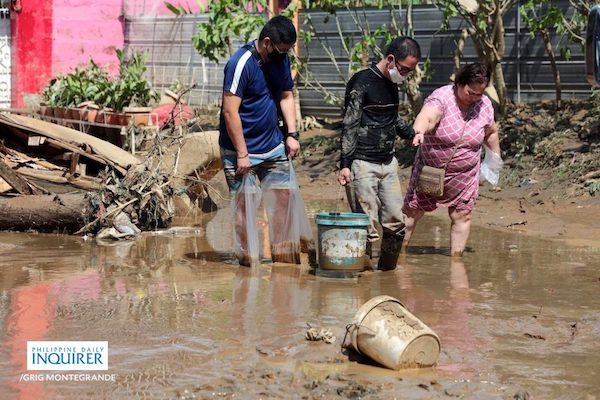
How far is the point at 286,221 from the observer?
811 centimetres

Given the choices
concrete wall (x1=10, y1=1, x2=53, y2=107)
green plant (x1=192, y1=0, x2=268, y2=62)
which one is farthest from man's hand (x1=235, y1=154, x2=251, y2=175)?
concrete wall (x1=10, y1=1, x2=53, y2=107)

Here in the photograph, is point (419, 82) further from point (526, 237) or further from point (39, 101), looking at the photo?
point (39, 101)

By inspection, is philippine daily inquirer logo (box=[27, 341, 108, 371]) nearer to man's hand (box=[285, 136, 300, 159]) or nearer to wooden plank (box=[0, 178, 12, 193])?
man's hand (box=[285, 136, 300, 159])

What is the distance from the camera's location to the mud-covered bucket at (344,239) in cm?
761

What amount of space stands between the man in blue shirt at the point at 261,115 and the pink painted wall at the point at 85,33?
512 inches

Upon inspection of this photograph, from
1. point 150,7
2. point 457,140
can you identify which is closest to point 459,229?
point 457,140

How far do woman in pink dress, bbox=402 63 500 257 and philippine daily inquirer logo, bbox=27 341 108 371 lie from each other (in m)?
3.38

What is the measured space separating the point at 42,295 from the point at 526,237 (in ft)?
16.2

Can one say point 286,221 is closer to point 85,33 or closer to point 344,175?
point 344,175

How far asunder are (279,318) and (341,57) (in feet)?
33.8

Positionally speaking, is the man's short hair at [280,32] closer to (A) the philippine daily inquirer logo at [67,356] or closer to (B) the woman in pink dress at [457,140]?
(B) the woman in pink dress at [457,140]

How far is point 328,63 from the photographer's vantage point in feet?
53.8

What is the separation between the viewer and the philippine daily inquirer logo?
5.49 metres

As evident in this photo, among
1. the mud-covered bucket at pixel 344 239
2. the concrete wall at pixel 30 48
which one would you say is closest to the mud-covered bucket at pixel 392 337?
the mud-covered bucket at pixel 344 239
